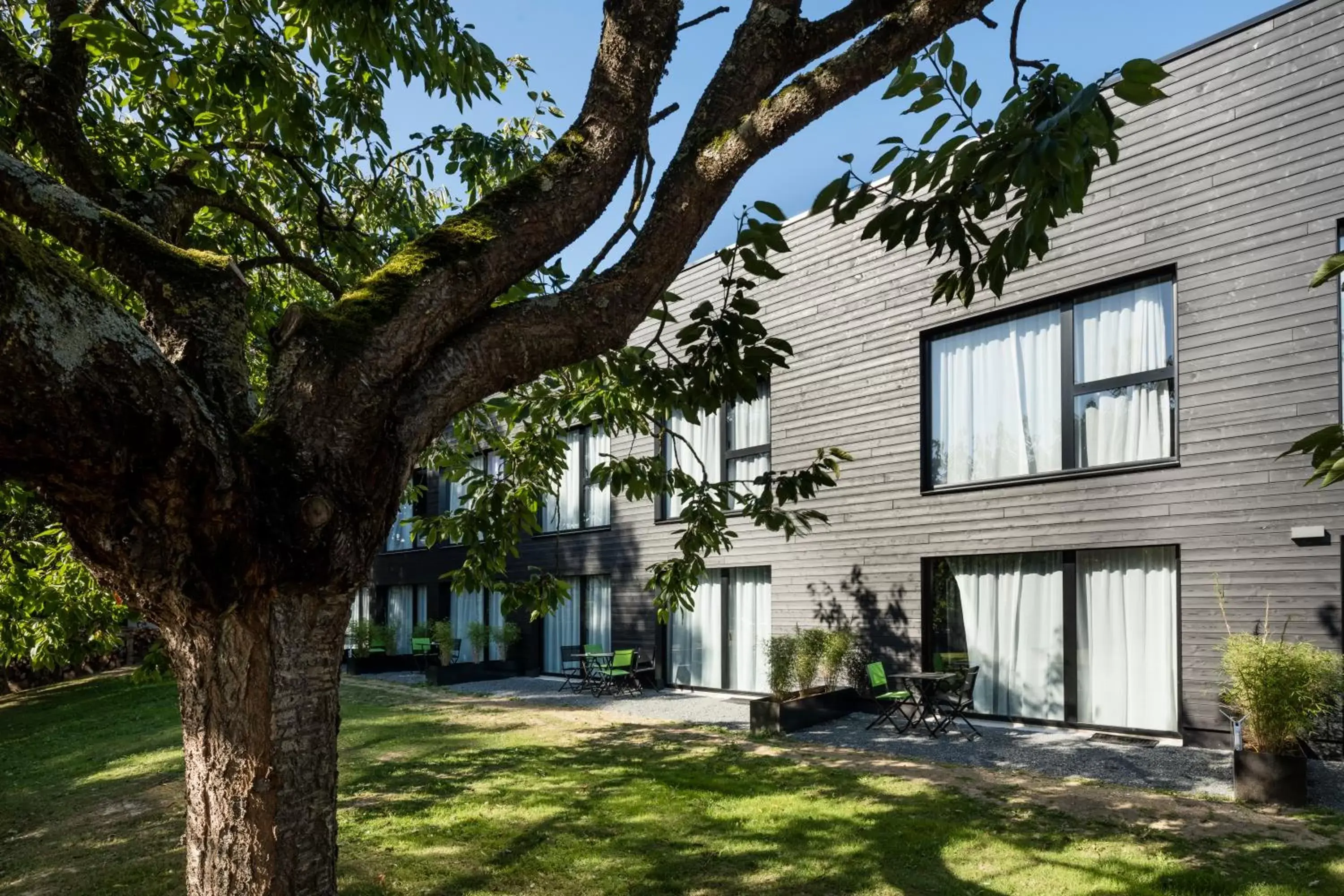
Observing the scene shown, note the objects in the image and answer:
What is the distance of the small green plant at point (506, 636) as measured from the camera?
17.9 meters

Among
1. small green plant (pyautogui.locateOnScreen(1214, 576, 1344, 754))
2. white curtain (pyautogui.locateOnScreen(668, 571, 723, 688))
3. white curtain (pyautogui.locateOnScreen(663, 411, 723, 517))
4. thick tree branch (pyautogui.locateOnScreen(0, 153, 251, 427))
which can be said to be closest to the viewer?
thick tree branch (pyautogui.locateOnScreen(0, 153, 251, 427))

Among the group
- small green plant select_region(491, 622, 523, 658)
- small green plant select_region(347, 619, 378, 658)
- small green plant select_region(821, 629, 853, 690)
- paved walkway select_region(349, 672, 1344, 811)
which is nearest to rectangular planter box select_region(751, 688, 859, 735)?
paved walkway select_region(349, 672, 1344, 811)

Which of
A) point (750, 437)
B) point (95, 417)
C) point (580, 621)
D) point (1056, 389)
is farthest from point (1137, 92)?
point (580, 621)

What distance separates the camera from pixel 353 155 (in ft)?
23.0

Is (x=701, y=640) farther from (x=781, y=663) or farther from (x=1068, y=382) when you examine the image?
(x=1068, y=382)

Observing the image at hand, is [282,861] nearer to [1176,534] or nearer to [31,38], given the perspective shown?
[31,38]

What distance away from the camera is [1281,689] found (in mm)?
7070

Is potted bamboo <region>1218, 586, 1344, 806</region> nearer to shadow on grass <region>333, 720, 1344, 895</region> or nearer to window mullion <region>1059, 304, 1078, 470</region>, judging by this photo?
shadow on grass <region>333, 720, 1344, 895</region>

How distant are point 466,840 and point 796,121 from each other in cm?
529

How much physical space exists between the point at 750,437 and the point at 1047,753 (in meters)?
6.63

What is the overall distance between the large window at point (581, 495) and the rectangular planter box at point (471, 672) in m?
2.74

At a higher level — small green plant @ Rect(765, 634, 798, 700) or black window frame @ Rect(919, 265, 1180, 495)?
black window frame @ Rect(919, 265, 1180, 495)

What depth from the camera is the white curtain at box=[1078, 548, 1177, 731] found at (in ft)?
31.0

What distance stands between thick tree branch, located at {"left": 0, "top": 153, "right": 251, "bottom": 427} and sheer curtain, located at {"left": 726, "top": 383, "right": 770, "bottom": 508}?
10.8 metres
